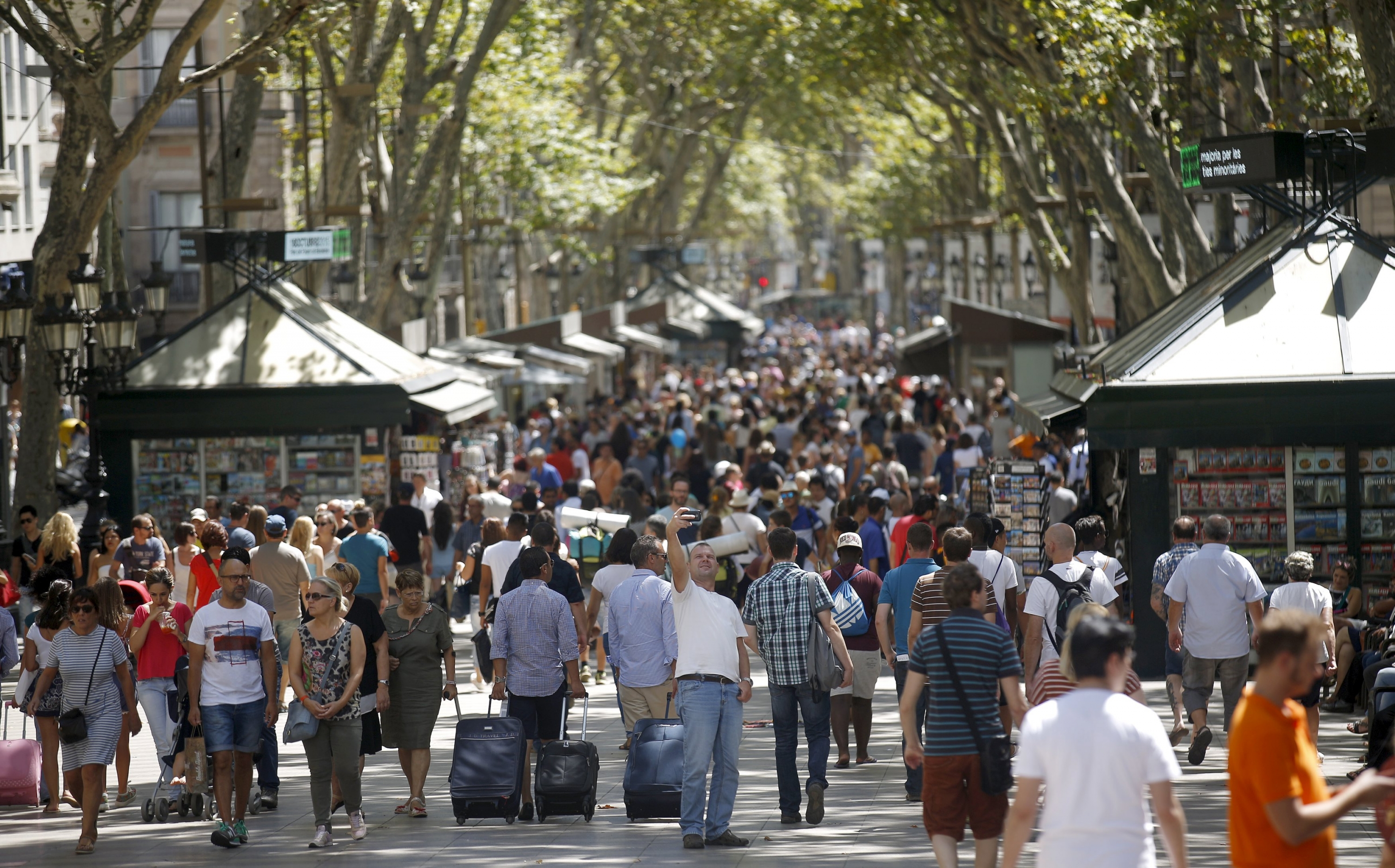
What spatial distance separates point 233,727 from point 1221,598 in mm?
5591

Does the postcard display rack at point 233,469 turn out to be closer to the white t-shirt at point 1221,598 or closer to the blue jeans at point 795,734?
the blue jeans at point 795,734

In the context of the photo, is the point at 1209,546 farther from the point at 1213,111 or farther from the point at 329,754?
the point at 1213,111

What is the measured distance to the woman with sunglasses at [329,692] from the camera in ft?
27.7

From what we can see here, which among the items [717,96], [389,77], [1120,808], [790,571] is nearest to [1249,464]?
[790,571]

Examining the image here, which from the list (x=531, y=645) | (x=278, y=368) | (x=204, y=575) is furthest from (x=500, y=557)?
(x=278, y=368)

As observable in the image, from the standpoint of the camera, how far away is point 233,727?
856 centimetres

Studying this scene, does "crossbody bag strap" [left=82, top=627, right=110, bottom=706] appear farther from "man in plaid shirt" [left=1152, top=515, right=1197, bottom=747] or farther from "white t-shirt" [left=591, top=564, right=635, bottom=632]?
"man in plaid shirt" [left=1152, top=515, right=1197, bottom=747]

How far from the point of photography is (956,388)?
33.3m

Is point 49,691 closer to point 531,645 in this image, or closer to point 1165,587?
point 531,645

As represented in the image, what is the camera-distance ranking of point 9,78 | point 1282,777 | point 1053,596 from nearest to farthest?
point 1282,777 < point 1053,596 < point 9,78

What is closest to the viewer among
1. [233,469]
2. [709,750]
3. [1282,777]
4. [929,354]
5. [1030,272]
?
[1282,777]

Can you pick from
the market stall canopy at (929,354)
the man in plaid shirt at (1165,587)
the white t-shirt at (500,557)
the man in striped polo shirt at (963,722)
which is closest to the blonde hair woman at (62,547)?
the white t-shirt at (500,557)

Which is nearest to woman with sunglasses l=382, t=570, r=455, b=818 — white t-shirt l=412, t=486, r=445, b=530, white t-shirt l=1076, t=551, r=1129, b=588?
white t-shirt l=1076, t=551, r=1129, b=588

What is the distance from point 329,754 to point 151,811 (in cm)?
130
